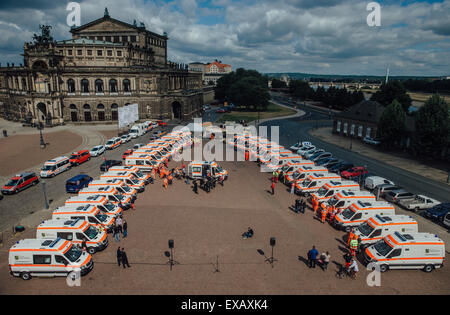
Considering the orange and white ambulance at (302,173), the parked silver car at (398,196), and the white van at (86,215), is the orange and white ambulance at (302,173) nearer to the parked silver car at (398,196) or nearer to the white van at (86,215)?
the parked silver car at (398,196)

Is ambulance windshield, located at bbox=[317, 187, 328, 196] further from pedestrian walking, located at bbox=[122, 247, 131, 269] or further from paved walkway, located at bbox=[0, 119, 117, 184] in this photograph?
paved walkway, located at bbox=[0, 119, 117, 184]

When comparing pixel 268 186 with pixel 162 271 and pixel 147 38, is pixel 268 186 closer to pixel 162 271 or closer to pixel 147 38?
pixel 162 271

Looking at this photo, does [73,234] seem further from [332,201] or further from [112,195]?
[332,201]

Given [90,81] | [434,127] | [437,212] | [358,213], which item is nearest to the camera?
[358,213]

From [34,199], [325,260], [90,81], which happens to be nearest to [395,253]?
[325,260]

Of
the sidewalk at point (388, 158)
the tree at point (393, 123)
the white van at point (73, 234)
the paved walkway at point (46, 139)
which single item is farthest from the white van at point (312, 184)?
the paved walkway at point (46, 139)

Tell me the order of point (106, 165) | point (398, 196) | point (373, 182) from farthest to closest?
point (106, 165), point (373, 182), point (398, 196)

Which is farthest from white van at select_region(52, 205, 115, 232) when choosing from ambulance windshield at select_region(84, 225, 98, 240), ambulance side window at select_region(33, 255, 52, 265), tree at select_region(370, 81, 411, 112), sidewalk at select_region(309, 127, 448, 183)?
tree at select_region(370, 81, 411, 112)
